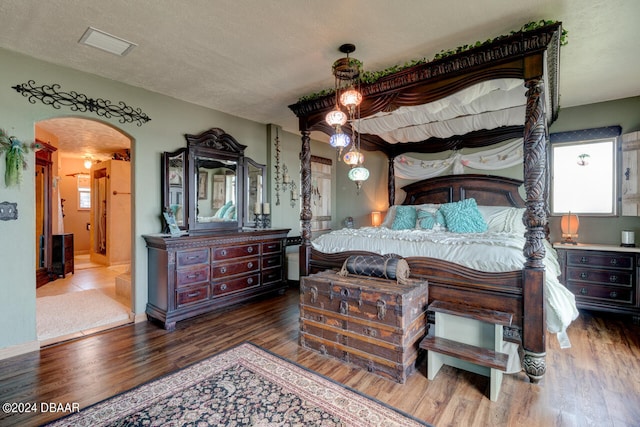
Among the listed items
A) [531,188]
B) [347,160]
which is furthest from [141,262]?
[531,188]

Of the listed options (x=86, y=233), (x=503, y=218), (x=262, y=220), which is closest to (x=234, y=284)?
(x=262, y=220)

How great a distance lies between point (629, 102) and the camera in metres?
3.92

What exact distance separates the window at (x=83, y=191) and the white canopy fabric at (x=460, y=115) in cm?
869

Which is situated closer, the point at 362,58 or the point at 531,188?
the point at 531,188

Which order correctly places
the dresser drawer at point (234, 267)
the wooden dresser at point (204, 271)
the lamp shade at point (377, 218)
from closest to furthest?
the wooden dresser at point (204, 271) → the dresser drawer at point (234, 267) → the lamp shade at point (377, 218)

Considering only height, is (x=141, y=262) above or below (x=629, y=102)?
below

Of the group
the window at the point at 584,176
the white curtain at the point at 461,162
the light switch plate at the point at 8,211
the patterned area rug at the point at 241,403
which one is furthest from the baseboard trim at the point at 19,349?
the window at the point at 584,176

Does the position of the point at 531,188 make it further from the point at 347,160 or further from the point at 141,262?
the point at 141,262

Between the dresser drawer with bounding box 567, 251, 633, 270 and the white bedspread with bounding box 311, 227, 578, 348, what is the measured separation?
1365 millimetres

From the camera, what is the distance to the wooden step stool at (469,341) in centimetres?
210

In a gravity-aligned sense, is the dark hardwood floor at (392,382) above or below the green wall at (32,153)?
below

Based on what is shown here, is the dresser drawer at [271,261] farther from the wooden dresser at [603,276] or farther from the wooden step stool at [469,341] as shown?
the wooden dresser at [603,276]

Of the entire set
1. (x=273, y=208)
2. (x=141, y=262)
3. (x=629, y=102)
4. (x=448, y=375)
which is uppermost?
(x=629, y=102)

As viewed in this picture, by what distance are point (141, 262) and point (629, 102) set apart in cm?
652
